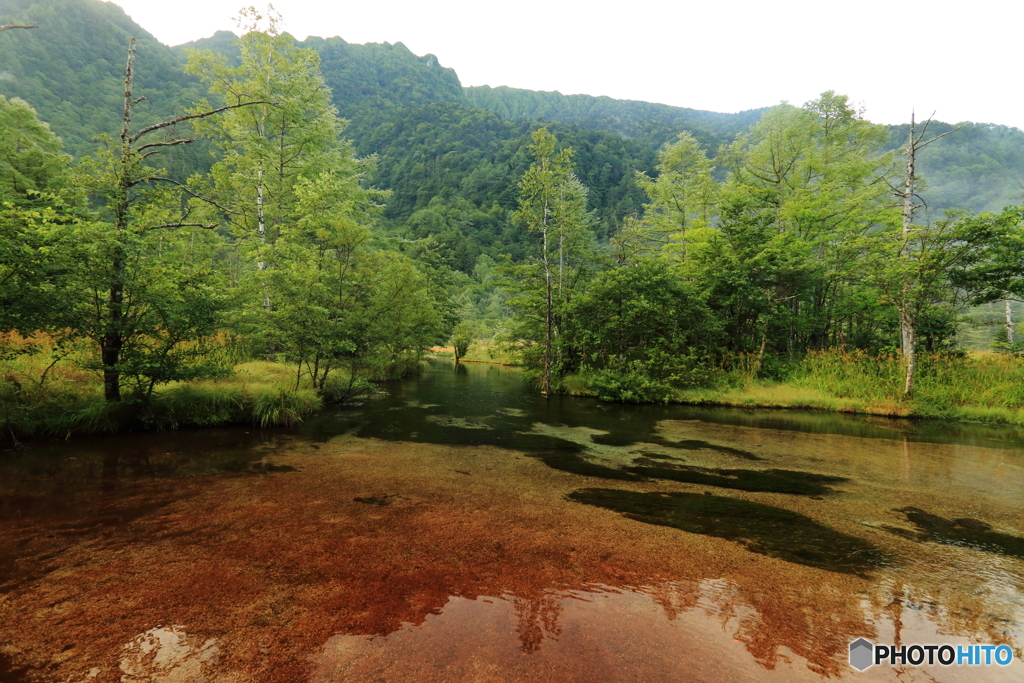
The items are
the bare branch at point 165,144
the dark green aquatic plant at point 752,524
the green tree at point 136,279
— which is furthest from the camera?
the bare branch at point 165,144

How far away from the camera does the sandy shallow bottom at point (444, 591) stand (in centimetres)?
222

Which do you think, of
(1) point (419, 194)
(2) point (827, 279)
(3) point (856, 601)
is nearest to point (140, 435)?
(3) point (856, 601)

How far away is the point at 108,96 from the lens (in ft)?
201

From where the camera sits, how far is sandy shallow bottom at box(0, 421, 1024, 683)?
2219 millimetres

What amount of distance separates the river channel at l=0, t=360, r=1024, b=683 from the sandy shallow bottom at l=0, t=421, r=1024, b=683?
0.06 feet

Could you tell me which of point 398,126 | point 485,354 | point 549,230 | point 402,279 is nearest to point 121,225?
point 402,279

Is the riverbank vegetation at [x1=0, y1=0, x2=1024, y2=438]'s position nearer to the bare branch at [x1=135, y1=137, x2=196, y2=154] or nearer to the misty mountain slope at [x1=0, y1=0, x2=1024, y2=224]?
the bare branch at [x1=135, y1=137, x2=196, y2=154]

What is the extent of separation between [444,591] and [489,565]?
0.50 metres

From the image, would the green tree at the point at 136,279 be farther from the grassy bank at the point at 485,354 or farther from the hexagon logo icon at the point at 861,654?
the grassy bank at the point at 485,354

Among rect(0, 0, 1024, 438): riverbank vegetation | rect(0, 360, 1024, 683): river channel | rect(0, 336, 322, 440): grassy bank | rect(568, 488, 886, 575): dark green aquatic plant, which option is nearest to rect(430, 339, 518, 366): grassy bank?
rect(0, 0, 1024, 438): riverbank vegetation

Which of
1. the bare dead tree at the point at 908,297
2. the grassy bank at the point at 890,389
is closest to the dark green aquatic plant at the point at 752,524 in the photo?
the grassy bank at the point at 890,389

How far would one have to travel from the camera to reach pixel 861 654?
7.83ft

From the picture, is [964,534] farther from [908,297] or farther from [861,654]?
[908,297]

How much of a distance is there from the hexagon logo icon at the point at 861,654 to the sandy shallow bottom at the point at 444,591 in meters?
0.07
